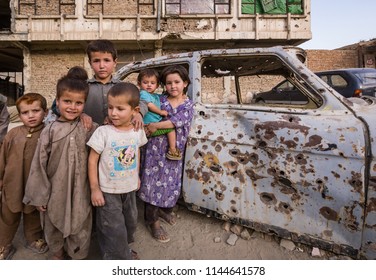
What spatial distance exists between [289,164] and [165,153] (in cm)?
98

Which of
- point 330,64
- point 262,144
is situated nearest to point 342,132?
point 262,144

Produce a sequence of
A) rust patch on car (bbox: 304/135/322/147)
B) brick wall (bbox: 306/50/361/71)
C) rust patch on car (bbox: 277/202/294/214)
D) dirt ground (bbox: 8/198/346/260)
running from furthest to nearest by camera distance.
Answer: brick wall (bbox: 306/50/361/71) → dirt ground (bbox: 8/198/346/260) → rust patch on car (bbox: 277/202/294/214) → rust patch on car (bbox: 304/135/322/147)

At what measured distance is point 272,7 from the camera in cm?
1438

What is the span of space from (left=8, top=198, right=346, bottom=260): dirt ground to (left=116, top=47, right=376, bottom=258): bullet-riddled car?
22 centimetres

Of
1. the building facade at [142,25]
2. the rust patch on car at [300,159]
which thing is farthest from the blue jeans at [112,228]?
the building facade at [142,25]

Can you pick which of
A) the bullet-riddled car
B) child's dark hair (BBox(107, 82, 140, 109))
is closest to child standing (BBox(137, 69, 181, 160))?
the bullet-riddled car

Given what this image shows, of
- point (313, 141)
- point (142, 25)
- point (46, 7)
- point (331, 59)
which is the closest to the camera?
point (313, 141)

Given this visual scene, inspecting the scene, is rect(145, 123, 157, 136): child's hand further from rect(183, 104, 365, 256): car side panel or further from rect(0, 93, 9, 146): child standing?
rect(0, 93, 9, 146): child standing

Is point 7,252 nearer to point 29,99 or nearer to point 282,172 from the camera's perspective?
point 29,99

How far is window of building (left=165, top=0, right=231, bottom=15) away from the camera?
1443cm

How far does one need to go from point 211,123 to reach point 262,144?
46 cm

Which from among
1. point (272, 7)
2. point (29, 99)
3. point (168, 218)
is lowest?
point (168, 218)

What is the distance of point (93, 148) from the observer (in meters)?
1.63

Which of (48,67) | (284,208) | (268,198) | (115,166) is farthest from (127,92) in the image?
(48,67)
